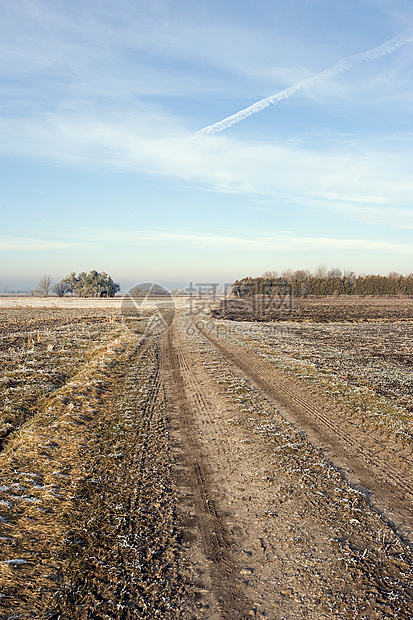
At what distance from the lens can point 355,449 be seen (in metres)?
7.84

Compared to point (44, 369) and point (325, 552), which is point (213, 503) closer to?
point (325, 552)

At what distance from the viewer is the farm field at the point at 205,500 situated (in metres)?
3.90

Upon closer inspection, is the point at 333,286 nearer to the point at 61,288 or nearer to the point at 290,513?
the point at 61,288

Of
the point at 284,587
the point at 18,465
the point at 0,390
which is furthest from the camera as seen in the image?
the point at 0,390

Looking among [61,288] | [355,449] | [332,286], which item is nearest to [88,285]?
[61,288]

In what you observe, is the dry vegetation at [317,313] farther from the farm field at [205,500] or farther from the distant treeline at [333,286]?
the farm field at [205,500]

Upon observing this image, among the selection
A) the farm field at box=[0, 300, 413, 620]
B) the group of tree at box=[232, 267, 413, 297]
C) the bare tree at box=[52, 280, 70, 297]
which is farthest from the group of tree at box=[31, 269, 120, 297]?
the farm field at box=[0, 300, 413, 620]

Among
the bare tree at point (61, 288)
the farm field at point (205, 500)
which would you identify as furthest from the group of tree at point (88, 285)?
the farm field at point (205, 500)

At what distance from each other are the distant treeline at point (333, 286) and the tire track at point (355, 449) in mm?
107367

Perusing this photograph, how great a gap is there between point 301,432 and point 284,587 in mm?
4822

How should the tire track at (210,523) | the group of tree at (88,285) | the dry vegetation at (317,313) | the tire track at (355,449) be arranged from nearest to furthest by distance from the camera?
1. the tire track at (210,523)
2. the tire track at (355,449)
3. the dry vegetation at (317,313)
4. the group of tree at (88,285)

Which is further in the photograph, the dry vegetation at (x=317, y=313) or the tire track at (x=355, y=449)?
the dry vegetation at (x=317, y=313)

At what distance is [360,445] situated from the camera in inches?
317

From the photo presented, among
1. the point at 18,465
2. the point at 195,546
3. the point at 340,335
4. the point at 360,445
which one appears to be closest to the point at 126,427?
the point at 18,465
